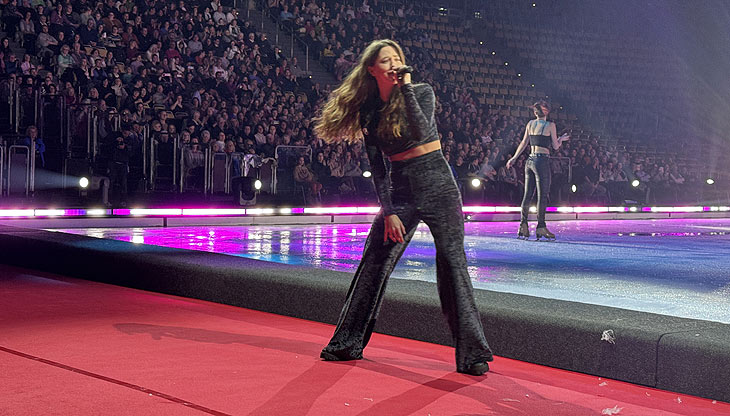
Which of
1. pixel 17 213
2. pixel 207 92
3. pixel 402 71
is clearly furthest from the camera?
pixel 207 92

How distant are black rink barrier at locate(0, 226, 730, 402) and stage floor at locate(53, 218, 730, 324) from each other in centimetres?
109

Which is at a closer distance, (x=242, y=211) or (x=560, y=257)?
(x=560, y=257)

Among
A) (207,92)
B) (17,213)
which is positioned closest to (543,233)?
(17,213)

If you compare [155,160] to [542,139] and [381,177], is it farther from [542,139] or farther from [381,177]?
[381,177]

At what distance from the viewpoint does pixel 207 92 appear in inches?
589

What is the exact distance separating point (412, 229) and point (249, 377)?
879mm

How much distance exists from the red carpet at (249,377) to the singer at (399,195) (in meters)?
0.15

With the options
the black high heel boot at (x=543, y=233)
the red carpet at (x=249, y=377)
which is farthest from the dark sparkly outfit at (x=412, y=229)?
the black high heel boot at (x=543, y=233)

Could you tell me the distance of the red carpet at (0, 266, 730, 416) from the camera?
306cm

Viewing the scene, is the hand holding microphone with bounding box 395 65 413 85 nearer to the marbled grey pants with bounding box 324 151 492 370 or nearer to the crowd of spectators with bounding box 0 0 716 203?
the marbled grey pants with bounding box 324 151 492 370

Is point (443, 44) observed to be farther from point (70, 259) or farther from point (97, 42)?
point (70, 259)

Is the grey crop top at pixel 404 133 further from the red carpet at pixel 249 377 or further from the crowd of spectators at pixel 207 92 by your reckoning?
the crowd of spectators at pixel 207 92

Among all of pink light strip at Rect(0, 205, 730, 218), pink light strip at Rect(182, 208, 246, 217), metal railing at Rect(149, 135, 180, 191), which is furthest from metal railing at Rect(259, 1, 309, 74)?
pink light strip at Rect(182, 208, 246, 217)

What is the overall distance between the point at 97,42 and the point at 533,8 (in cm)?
1489
